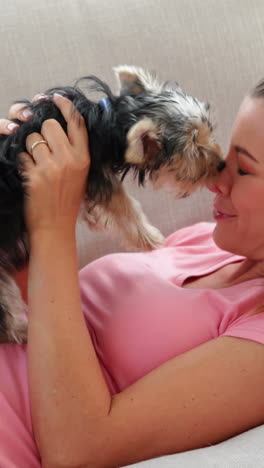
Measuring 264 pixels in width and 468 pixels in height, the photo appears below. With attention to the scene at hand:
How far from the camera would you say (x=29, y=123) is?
1.65 meters

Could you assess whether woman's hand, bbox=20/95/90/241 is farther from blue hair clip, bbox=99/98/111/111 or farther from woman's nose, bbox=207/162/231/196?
woman's nose, bbox=207/162/231/196

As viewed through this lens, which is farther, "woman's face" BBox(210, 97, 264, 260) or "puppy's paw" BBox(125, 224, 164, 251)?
"puppy's paw" BBox(125, 224, 164, 251)

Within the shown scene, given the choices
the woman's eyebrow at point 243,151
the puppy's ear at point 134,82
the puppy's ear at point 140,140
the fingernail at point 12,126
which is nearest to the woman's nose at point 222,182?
the woman's eyebrow at point 243,151

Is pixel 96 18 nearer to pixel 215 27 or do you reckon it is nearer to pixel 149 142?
pixel 215 27

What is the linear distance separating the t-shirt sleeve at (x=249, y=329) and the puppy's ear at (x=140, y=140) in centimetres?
52

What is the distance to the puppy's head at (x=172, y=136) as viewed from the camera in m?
1.75

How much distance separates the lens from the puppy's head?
175cm

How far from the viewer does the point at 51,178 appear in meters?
1.57

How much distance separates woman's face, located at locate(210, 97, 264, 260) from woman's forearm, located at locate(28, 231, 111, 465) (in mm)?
487

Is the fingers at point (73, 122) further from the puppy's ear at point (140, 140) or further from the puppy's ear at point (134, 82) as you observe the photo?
the puppy's ear at point (134, 82)

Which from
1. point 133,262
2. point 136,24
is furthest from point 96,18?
point 133,262

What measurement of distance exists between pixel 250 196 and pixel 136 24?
105 cm

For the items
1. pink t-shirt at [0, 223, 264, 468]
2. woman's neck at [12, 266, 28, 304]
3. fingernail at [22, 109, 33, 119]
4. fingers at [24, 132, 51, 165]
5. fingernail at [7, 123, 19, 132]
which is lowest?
pink t-shirt at [0, 223, 264, 468]

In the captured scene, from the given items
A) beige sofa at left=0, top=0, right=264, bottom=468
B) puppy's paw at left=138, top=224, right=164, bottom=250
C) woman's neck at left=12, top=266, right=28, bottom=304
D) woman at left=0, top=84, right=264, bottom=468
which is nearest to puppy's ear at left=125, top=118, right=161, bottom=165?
woman at left=0, top=84, right=264, bottom=468
